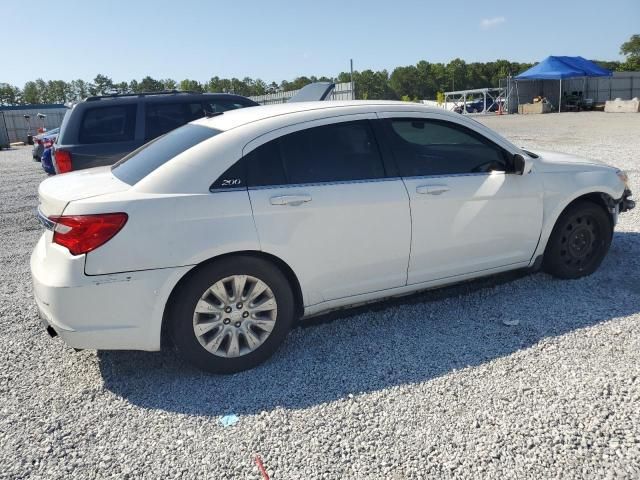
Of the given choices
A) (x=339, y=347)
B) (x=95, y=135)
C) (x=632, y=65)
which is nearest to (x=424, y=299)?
(x=339, y=347)

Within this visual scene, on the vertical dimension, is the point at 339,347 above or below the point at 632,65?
below

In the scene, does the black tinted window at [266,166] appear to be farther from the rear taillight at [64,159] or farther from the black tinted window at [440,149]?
the rear taillight at [64,159]

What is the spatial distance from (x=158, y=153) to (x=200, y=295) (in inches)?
44.5

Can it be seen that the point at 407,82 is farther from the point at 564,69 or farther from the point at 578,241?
the point at 578,241

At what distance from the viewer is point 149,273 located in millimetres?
2932

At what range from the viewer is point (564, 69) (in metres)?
32.7

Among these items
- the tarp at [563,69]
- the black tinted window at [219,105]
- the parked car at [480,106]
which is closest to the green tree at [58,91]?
the parked car at [480,106]

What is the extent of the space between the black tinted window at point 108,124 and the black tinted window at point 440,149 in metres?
4.97

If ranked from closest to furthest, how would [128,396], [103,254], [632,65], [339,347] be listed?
[103,254] < [128,396] < [339,347] < [632,65]

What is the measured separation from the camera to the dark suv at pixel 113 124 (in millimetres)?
7109

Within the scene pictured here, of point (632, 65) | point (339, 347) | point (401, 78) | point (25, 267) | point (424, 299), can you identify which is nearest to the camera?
point (339, 347)

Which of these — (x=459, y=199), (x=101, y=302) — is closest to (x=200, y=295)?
(x=101, y=302)

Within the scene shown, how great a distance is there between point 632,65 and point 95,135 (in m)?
94.6

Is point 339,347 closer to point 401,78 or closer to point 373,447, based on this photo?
point 373,447
